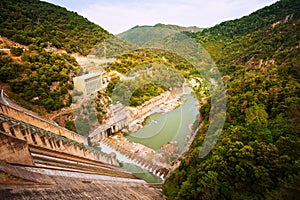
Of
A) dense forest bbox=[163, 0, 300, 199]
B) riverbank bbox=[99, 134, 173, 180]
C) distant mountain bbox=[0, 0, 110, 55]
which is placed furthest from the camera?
Answer: distant mountain bbox=[0, 0, 110, 55]

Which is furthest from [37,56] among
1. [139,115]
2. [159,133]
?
[159,133]

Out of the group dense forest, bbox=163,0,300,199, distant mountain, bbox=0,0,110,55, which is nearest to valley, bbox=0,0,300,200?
dense forest, bbox=163,0,300,199

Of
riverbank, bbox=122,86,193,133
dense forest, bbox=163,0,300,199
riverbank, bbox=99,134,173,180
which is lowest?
riverbank, bbox=99,134,173,180

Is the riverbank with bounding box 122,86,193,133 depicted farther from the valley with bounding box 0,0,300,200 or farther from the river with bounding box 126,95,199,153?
the river with bounding box 126,95,199,153

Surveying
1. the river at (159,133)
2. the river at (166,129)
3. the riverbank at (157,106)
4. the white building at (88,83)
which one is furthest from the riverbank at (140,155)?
the white building at (88,83)

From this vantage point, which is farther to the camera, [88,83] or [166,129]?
[166,129]

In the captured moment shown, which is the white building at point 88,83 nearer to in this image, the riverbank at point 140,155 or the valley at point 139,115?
the valley at point 139,115

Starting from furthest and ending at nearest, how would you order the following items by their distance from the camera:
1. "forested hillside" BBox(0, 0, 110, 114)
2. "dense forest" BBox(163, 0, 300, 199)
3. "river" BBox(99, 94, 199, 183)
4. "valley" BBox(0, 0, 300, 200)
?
"forested hillside" BBox(0, 0, 110, 114) < "river" BBox(99, 94, 199, 183) < "valley" BBox(0, 0, 300, 200) < "dense forest" BBox(163, 0, 300, 199)

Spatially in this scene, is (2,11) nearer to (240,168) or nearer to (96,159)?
(96,159)

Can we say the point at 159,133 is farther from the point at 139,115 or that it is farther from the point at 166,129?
the point at 139,115
